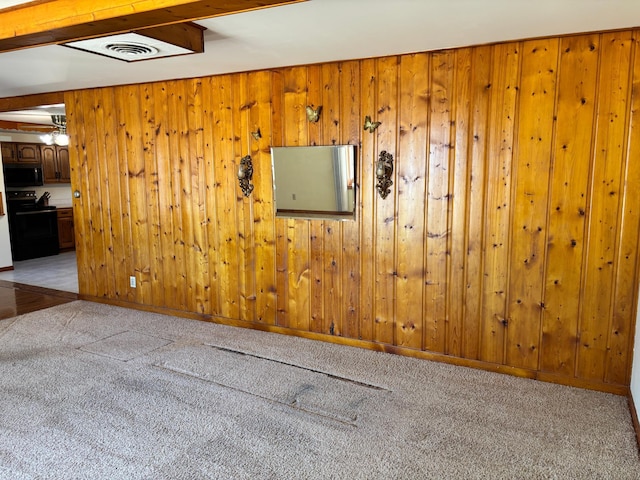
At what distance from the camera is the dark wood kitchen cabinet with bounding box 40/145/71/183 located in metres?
8.70

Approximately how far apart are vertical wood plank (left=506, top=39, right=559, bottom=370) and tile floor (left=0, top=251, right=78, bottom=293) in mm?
5103

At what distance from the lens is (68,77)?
440 centimetres

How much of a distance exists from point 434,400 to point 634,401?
1140mm

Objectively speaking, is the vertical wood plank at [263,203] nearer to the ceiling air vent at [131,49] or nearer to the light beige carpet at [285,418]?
the light beige carpet at [285,418]

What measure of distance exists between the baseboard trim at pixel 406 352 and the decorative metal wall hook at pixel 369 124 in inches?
66.7

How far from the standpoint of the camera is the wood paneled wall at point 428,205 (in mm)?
3021

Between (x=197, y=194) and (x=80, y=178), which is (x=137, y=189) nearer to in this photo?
(x=197, y=194)

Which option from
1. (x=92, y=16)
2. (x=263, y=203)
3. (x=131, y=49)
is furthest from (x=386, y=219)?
(x=92, y=16)

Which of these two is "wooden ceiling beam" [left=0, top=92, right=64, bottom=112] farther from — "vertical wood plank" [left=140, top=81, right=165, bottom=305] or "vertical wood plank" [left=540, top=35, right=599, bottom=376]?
"vertical wood plank" [left=540, top=35, right=599, bottom=376]

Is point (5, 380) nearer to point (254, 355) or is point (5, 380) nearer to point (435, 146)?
point (254, 355)

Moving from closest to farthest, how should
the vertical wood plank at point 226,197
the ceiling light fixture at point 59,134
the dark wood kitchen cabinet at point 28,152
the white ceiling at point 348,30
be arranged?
1. the white ceiling at point 348,30
2. the vertical wood plank at point 226,197
3. the ceiling light fixture at point 59,134
4. the dark wood kitchen cabinet at point 28,152

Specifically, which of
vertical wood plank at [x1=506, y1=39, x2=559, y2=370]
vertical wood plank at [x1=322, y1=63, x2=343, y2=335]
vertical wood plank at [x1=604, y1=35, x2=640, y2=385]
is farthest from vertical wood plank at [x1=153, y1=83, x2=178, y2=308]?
vertical wood plank at [x1=604, y1=35, x2=640, y2=385]

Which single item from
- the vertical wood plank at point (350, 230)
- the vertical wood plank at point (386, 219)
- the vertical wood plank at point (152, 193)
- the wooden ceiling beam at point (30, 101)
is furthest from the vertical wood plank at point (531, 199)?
the wooden ceiling beam at point (30, 101)

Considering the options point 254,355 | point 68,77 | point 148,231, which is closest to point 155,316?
point 148,231
